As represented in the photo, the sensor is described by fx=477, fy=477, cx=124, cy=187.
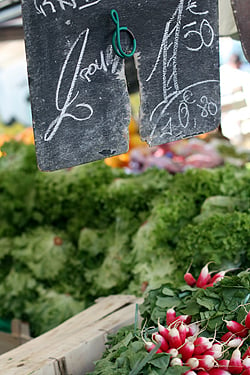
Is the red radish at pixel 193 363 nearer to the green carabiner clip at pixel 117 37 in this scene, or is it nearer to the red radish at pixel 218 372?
the red radish at pixel 218 372

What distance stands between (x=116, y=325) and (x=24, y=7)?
1.57 metres

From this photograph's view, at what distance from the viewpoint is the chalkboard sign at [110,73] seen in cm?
170

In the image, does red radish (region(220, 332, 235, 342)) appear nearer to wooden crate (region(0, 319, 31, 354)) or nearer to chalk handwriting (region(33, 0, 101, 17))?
chalk handwriting (region(33, 0, 101, 17))

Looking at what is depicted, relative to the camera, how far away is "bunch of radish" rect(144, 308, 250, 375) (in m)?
1.71

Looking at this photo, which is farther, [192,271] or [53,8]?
[192,271]

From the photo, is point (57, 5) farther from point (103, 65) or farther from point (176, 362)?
point (176, 362)

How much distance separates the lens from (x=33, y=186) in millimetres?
3830

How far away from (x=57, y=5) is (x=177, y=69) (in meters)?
0.59

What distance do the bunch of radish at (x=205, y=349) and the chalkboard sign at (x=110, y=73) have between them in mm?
737

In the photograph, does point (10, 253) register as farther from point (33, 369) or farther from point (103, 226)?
point (33, 369)

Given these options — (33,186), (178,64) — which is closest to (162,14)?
(178,64)

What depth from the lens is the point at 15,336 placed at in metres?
3.16

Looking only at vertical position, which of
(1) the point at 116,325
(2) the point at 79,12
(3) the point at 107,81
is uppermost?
(2) the point at 79,12

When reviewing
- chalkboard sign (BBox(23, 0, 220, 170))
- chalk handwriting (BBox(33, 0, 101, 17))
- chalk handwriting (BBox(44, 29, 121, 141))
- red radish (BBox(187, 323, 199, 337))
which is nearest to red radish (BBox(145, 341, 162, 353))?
red radish (BBox(187, 323, 199, 337))
